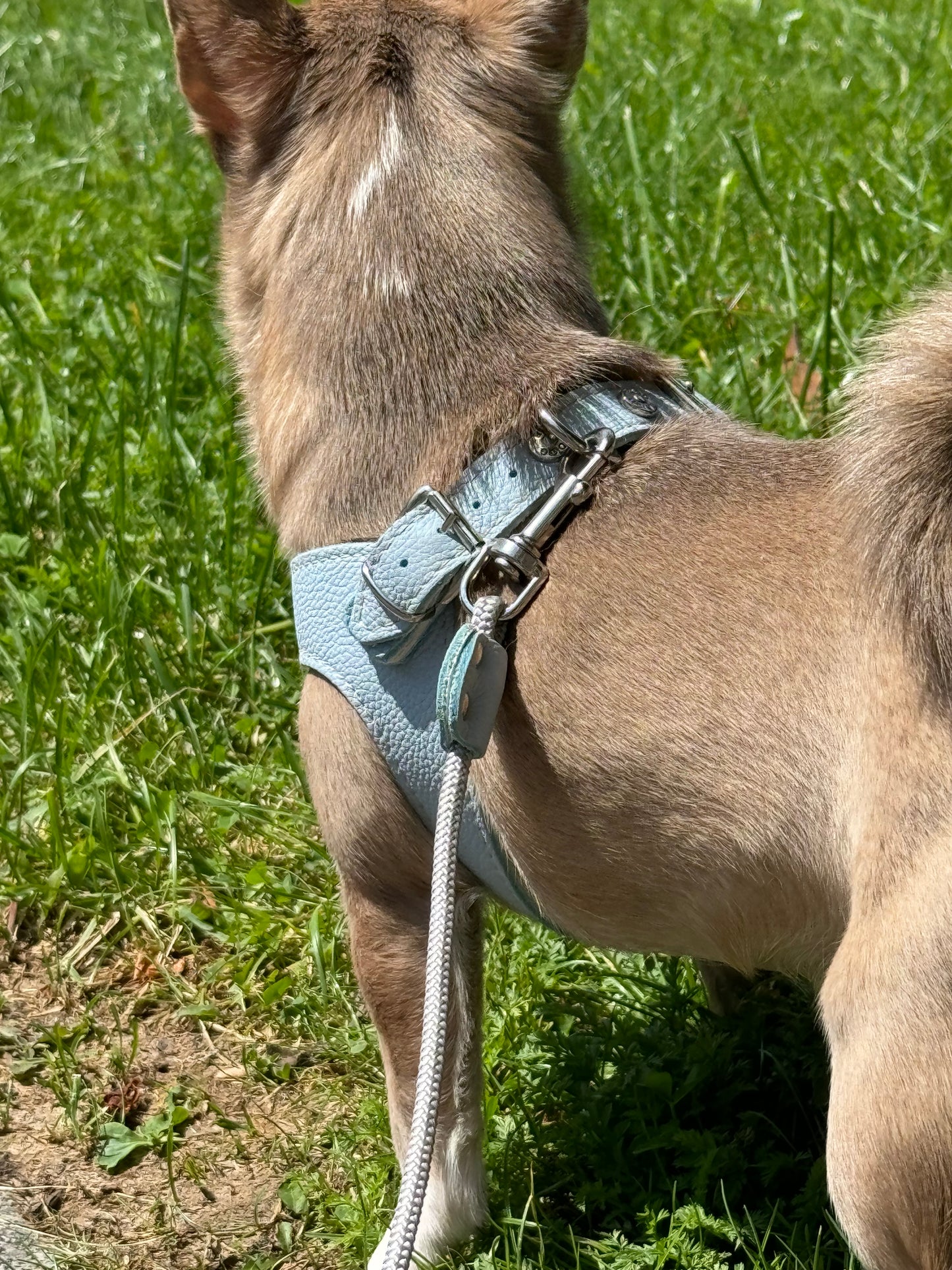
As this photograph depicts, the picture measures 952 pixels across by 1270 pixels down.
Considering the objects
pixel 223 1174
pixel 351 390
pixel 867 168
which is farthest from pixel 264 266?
pixel 867 168

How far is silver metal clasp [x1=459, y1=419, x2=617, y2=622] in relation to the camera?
1973 millimetres

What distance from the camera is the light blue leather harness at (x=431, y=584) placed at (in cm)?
202

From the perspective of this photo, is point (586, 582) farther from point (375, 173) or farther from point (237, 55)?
point (237, 55)

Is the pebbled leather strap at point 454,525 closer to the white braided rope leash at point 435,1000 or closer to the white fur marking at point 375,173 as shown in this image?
the white braided rope leash at point 435,1000

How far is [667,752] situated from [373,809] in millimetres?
510

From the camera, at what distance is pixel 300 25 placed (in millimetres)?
2346

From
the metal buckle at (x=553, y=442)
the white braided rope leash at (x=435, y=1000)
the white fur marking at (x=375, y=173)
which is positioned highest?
the white fur marking at (x=375, y=173)

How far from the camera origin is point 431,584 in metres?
2.02

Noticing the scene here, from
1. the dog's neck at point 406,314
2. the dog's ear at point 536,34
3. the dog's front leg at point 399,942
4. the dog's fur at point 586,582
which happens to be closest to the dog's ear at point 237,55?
the dog's fur at point 586,582

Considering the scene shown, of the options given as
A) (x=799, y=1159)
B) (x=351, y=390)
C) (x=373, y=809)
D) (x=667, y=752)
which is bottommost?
(x=799, y=1159)

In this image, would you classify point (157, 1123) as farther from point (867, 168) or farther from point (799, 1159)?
point (867, 168)

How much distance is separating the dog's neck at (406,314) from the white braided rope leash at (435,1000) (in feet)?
1.18

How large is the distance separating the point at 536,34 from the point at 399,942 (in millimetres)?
1488

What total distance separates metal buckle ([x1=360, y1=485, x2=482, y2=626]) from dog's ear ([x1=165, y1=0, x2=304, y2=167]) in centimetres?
75
